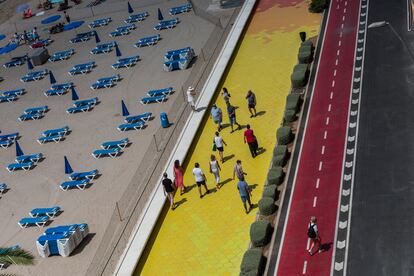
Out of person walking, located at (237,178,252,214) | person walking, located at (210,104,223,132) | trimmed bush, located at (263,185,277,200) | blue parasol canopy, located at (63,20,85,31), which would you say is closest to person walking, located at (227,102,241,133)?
person walking, located at (210,104,223,132)

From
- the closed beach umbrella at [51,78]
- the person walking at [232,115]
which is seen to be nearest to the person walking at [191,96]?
the person walking at [232,115]

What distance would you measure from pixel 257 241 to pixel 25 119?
2384cm

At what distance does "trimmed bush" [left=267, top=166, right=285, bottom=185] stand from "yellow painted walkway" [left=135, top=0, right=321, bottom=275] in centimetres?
67

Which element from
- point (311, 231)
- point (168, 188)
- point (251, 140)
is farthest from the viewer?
point (251, 140)

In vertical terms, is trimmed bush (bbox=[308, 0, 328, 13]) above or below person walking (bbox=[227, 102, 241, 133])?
below

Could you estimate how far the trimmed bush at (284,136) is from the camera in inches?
1261

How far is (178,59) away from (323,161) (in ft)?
60.3

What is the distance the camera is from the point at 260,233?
2577cm

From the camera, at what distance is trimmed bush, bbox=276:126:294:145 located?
32.0m

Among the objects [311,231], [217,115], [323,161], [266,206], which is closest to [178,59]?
[217,115]

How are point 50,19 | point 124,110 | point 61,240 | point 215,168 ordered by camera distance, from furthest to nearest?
point 50,19
point 124,110
point 215,168
point 61,240

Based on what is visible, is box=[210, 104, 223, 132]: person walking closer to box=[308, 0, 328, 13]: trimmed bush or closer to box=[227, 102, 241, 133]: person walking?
box=[227, 102, 241, 133]: person walking

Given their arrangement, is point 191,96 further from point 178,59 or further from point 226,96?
point 178,59

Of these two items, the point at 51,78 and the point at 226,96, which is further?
the point at 51,78
